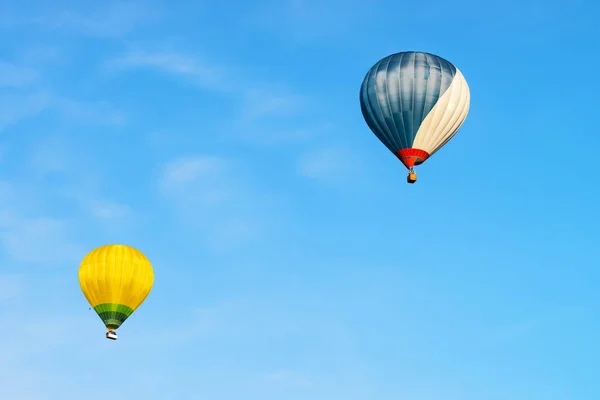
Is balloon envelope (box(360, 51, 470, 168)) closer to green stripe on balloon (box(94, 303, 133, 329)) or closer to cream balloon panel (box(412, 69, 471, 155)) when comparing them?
cream balloon panel (box(412, 69, 471, 155))

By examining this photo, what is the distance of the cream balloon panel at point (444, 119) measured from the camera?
227ft

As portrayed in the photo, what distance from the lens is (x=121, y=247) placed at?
7588 centimetres

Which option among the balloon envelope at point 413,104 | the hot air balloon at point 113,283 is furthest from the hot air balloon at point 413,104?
the hot air balloon at point 113,283

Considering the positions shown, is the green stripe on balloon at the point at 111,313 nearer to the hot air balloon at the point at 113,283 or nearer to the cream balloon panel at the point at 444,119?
the hot air balloon at the point at 113,283

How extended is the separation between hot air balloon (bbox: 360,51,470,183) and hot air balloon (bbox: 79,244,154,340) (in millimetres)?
17826

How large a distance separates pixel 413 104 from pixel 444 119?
89.7 inches

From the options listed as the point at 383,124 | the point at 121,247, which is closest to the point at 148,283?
the point at 121,247

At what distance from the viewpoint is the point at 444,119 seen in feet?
228

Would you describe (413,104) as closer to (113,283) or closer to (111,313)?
(113,283)

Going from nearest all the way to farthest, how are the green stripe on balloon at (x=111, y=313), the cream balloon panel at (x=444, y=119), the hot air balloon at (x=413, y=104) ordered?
the hot air balloon at (x=413, y=104)
the cream balloon panel at (x=444, y=119)
the green stripe on balloon at (x=111, y=313)

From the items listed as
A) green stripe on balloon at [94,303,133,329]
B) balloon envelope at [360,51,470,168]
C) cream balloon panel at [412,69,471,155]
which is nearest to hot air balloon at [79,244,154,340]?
green stripe on balloon at [94,303,133,329]

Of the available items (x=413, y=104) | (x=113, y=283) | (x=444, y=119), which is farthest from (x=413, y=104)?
(x=113, y=283)

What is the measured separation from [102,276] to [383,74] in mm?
21411

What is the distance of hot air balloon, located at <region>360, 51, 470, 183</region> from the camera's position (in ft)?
226
